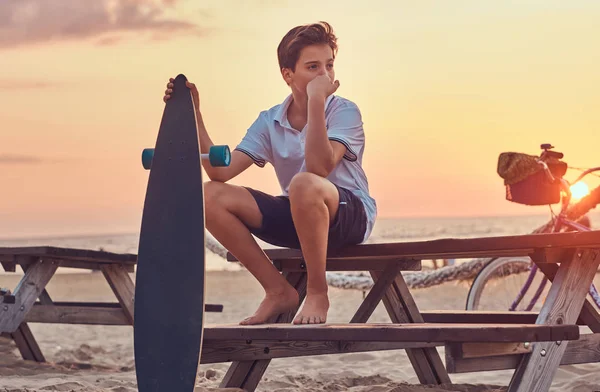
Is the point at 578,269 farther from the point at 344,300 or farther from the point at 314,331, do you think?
the point at 344,300

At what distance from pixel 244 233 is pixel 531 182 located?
2.38 m

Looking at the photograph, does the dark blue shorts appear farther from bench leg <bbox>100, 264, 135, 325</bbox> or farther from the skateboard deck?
bench leg <bbox>100, 264, 135, 325</bbox>

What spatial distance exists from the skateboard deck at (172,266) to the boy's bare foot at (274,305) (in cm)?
43

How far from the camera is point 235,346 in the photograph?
2979mm

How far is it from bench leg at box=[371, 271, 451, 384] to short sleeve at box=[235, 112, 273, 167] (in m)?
0.73

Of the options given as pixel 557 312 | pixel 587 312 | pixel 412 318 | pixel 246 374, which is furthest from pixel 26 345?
pixel 557 312

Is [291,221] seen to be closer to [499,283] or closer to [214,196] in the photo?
[214,196]

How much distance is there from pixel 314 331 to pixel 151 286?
22.1 inches

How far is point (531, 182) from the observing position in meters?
4.90

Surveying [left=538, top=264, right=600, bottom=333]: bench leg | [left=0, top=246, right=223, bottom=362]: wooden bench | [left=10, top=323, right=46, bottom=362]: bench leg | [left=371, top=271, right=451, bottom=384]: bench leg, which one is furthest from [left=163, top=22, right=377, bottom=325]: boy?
[left=10, top=323, right=46, bottom=362]: bench leg

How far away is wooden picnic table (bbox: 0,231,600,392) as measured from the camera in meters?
2.46

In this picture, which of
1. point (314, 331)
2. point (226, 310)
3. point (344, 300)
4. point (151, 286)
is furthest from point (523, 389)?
point (344, 300)

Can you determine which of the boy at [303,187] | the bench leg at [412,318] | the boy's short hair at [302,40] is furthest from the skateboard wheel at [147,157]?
the bench leg at [412,318]

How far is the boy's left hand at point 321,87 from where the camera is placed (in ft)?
9.75
